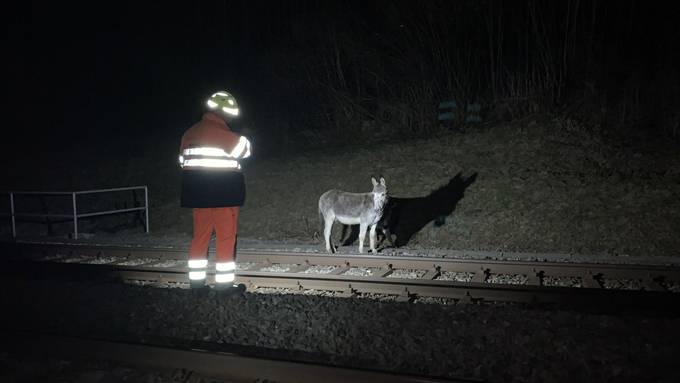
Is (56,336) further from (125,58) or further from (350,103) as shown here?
(125,58)

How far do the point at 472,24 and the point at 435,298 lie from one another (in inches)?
553

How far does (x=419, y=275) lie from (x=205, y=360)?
15.2 ft

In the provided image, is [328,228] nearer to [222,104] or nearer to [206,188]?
[206,188]

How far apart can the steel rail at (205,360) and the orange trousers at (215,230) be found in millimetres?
1820

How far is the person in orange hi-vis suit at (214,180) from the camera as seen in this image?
655 cm

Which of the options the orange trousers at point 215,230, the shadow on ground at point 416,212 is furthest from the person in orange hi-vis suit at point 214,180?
the shadow on ground at point 416,212

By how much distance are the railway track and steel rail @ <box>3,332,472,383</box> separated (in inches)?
107

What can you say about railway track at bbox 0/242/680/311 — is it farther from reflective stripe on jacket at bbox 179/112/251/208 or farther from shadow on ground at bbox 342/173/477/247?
shadow on ground at bbox 342/173/477/247

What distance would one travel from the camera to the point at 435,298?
7.00 metres

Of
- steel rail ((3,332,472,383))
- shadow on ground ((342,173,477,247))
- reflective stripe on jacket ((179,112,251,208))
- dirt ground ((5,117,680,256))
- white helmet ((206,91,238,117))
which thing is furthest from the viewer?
shadow on ground ((342,173,477,247))

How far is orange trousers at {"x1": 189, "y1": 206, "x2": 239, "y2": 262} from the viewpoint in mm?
6805

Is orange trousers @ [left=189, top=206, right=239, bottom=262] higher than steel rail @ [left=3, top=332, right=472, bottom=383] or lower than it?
higher

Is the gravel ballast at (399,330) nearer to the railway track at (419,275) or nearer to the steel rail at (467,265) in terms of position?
the railway track at (419,275)

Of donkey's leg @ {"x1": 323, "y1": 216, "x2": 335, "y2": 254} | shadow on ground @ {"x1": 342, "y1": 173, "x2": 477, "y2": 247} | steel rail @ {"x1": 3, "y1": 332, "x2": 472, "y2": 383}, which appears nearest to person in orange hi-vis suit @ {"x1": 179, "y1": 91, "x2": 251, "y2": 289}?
steel rail @ {"x1": 3, "y1": 332, "x2": 472, "y2": 383}
